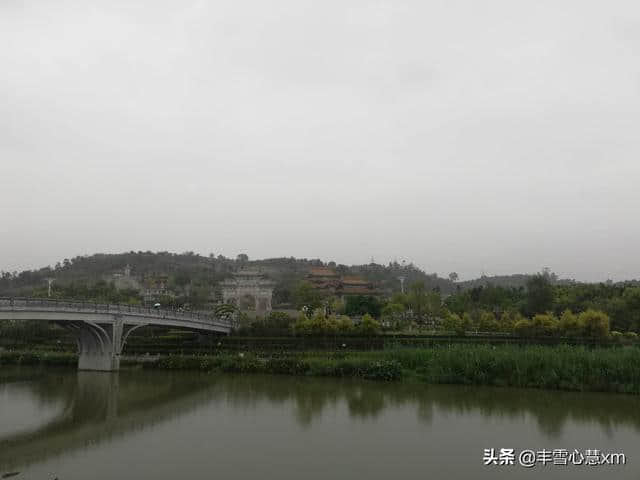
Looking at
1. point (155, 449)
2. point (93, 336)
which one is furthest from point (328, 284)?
point (155, 449)

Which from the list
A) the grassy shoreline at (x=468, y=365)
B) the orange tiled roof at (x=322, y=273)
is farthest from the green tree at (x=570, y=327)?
the orange tiled roof at (x=322, y=273)

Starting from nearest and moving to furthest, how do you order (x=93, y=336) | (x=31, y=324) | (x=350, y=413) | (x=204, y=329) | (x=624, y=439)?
(x=624, y=439), (x=350, y=413), (x=93, y=336), (x=204, y=329), (x=31, y=324)

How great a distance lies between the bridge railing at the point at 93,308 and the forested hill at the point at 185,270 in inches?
1769

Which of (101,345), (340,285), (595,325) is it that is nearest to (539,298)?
(595,325)

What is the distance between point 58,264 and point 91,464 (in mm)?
118229

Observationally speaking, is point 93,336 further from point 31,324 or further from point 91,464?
point 91,464

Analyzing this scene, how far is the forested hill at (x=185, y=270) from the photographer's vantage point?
93.0 meters

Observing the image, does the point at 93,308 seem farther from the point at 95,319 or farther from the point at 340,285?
the point at 340,285

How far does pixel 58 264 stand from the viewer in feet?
387

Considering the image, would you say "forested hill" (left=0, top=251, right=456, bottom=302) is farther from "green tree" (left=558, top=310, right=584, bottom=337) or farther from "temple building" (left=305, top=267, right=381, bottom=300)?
"green tree" (left=558, top=310, right=584, bottom=337)

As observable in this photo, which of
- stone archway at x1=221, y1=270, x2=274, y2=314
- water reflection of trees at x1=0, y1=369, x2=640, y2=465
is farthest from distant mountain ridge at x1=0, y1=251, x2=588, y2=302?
water reflection of trees at x1=0, y1=369, x2=640, y2=465

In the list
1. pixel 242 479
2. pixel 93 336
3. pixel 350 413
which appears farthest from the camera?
pixel 93 336

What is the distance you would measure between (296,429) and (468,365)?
1065cm

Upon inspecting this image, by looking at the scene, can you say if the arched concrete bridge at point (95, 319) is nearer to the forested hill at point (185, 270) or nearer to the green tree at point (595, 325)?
the green tree at point (595, 325)
